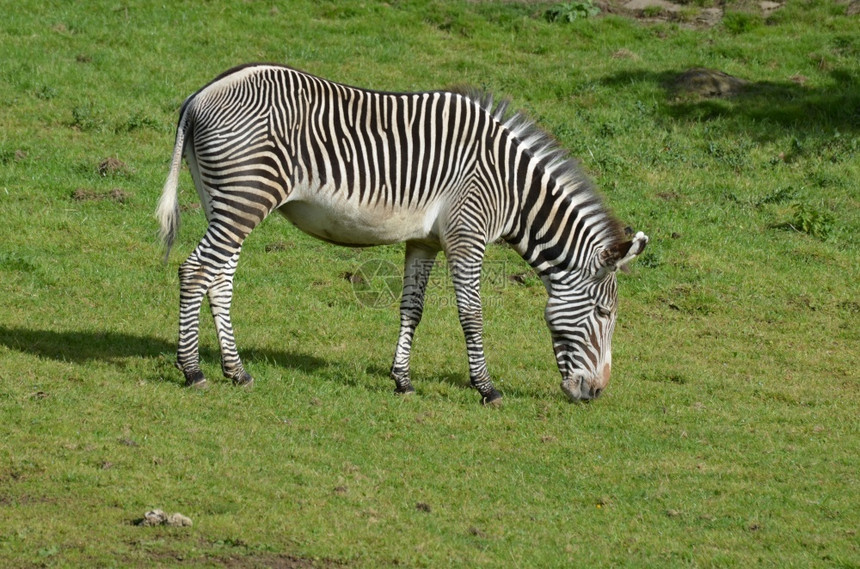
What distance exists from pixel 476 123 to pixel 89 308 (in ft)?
18.3

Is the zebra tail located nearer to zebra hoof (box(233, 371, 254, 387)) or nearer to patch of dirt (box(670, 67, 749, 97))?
zebra hoof (box(233, 371, 254, 387))

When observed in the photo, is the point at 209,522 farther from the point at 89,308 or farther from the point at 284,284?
the point at 284,284

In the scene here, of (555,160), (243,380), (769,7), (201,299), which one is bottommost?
(243,380)

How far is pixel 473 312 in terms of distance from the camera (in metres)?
11.7

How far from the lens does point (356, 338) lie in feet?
45.1

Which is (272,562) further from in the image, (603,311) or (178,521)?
(603,311)

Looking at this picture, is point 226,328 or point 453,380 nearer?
point 226,328

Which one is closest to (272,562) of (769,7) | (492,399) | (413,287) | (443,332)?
(492,399)

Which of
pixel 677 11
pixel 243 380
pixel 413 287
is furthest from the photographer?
pixel 677 11

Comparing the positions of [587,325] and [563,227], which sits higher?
[563,227]

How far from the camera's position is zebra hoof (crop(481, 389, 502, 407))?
38.2 ft

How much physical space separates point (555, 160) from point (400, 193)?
176 cm

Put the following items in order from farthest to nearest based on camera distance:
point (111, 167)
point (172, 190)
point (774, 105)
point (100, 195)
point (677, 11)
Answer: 1. point (677, 11)
2. point (774, 105)
3. point (111, 167)
4. point (100, 195)
5. point (172, 190)

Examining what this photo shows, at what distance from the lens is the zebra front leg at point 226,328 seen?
11211 millimetres
